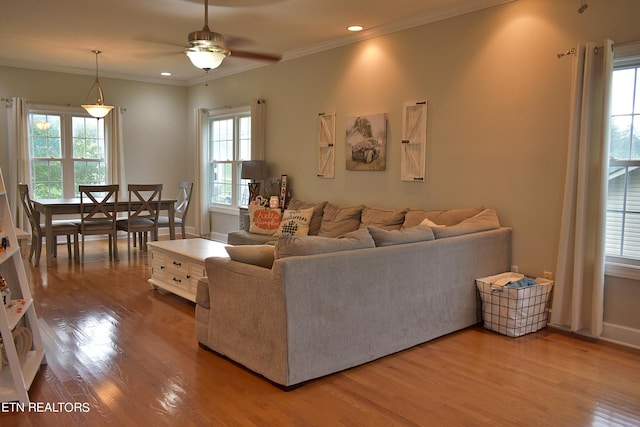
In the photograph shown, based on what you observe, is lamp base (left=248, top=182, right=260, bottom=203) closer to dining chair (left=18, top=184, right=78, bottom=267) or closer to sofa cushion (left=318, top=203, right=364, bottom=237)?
sofa cushion (left=318, top=203, right=364, bottom=237)

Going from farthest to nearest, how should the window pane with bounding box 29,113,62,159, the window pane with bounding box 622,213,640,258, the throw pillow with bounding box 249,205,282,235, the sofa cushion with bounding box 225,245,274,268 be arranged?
the window pane with bounding box 29,113,62,159 < the throw pillow with bounding box 249,205,282,235 < the window pane with bounding box 622,213,640,258 < the sofa cushion with bounding box 225,245,274,268

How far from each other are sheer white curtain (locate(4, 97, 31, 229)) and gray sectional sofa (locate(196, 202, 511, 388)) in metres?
5.29

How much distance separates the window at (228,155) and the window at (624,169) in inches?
195

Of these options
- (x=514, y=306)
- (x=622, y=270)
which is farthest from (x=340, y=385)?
(x=622, y=270)

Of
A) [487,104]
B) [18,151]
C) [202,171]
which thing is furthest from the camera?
[202,171]

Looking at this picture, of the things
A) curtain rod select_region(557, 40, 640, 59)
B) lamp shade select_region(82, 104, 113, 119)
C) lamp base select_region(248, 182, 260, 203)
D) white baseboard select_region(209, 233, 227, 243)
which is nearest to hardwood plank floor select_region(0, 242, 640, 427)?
curtain rod select_region(557, 40, 640, 59)

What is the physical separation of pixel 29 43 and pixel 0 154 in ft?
6.61

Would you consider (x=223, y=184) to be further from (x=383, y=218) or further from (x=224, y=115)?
(x=383, y=218)

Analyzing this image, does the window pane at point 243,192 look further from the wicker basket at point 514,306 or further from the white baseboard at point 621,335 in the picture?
the white baseboard at point 621,335

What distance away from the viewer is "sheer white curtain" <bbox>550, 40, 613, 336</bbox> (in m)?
3.57

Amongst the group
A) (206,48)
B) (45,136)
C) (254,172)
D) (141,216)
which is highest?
(206,48)

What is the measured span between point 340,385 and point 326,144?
3608 millimetres

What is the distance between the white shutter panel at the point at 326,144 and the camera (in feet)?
19.5

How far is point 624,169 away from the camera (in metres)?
3.66
